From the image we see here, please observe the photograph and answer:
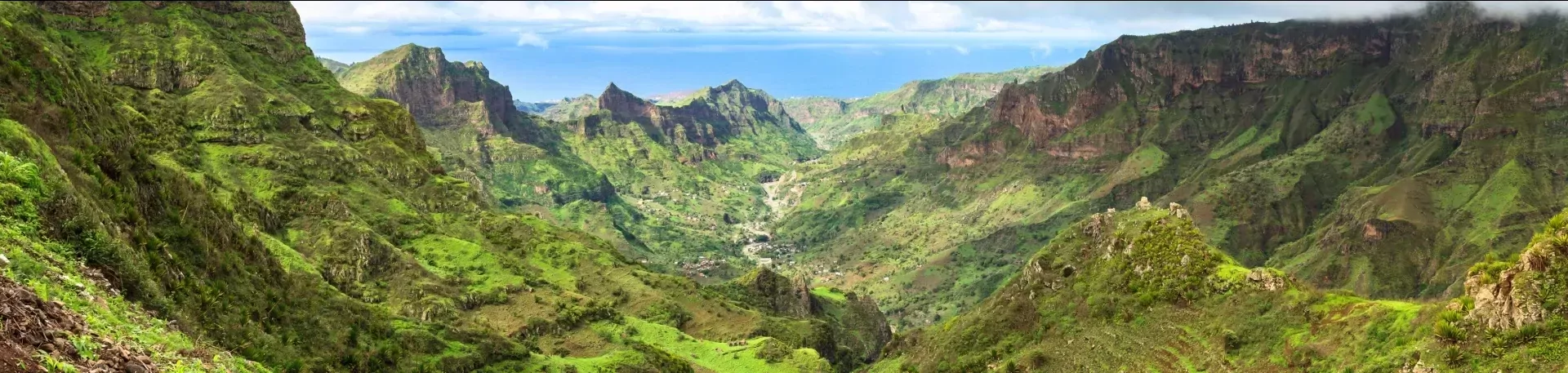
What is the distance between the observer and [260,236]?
3310 inches

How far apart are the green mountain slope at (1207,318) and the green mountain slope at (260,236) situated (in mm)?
30802

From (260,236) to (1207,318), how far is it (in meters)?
92.5

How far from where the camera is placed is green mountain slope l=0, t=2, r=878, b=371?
29.1 m

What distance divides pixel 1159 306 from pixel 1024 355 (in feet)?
46.1

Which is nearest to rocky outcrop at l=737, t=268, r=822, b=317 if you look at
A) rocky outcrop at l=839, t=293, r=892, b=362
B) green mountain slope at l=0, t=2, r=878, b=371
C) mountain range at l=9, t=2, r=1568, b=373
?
mountain range at l=9, t=2, r=1568, b=373

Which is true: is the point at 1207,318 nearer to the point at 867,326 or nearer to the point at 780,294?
the point at 780,294

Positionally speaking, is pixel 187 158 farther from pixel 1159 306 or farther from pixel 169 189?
pixel 1159 306

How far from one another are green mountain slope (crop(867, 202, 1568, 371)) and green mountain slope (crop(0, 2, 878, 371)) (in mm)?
30802

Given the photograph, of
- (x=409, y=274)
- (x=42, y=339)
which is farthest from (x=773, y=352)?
(x=42, y=339)

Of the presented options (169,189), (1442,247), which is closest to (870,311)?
(1442,247)

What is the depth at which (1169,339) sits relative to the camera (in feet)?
256

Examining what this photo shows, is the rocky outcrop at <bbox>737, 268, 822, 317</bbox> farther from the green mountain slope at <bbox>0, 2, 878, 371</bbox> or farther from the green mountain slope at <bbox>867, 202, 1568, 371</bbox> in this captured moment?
the green mountain slope at <bbox>867, 202, 1568, 371</bbox>

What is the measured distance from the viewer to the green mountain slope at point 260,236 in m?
29.1

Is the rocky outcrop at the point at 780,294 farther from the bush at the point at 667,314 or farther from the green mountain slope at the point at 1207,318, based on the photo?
the green mountain slope at the point at 1207,318
